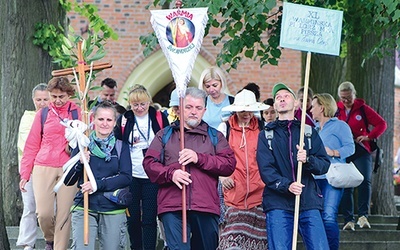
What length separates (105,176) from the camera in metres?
11.0

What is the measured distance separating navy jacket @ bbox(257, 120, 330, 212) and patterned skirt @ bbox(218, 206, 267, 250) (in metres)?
0.65

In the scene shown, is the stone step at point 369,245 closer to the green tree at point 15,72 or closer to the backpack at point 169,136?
the backpack at point 169,136

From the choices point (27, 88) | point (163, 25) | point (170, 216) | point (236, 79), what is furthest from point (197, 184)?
point (236, 79)

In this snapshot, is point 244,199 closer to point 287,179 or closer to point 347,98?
point 287,179

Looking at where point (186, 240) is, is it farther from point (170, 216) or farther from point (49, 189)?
point (49, 189)

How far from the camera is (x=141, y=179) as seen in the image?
39.8ft

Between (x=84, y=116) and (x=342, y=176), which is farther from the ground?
(x=84, y=116)

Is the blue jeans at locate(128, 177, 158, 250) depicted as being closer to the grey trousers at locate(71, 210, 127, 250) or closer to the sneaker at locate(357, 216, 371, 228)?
the grey trousers at locate(71, 210, 127, 250)

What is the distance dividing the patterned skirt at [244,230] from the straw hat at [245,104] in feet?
3.08

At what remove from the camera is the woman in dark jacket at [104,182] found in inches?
426

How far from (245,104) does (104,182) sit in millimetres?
1642

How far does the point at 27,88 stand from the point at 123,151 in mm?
4783

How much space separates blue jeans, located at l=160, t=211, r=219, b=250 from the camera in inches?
414

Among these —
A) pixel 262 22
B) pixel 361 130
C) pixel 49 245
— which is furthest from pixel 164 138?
pixel 361 130
